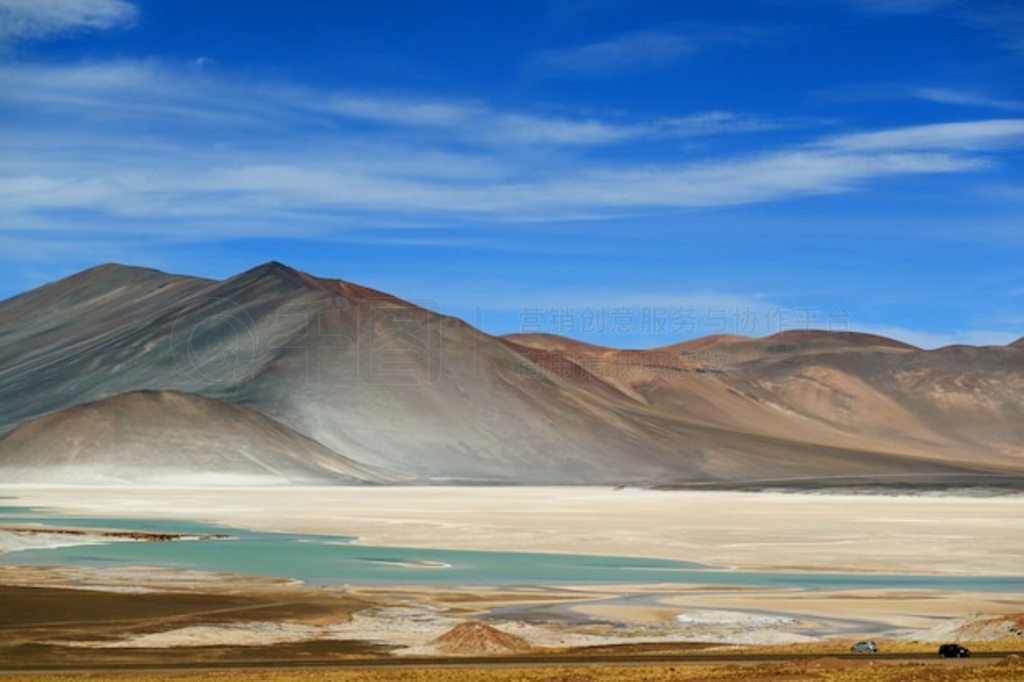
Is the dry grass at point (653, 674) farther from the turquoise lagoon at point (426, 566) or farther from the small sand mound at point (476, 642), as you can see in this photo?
the turquoise lagoon at point (426, 566)

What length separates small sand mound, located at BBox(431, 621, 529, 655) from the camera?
1016 inches

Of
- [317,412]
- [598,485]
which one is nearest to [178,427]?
[317,412]

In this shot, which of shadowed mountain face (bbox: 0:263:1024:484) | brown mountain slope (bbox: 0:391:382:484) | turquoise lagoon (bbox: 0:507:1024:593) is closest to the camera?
turquoise lagoon (bbox: 0:507:1024:593)

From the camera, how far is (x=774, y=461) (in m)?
172

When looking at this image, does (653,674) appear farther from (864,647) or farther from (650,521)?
(650,521)

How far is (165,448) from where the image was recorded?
13438cm

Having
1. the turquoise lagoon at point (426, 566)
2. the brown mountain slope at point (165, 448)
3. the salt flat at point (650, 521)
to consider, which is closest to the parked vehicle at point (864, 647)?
the turquoise lagoon at point (426, 566)

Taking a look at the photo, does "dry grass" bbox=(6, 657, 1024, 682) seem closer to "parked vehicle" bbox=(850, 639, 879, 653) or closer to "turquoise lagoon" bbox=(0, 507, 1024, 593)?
"parked vehicle" bbox=(850, 639, 879, 653)

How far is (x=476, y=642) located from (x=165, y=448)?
112m

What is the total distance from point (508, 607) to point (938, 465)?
15357 centimetres

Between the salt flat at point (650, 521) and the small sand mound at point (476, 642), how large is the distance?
1906 centimetres

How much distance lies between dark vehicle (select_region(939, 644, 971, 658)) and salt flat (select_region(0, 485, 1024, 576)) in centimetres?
1970

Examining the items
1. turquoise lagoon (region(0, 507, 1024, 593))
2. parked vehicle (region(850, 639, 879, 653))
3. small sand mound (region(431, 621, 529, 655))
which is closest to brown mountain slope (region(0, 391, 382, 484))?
turquoise lagoon (region(0, 507, 1024, 593))

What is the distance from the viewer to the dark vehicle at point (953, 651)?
76.7ft
